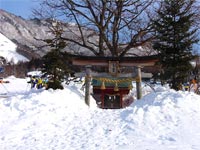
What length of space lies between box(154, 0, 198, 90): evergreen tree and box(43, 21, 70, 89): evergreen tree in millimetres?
4236

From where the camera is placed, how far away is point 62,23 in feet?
70.5

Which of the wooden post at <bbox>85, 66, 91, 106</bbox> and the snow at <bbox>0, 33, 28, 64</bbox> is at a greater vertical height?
the snow at <bbox>0, 33, 28, 64</bbox>

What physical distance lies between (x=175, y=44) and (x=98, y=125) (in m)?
6.21

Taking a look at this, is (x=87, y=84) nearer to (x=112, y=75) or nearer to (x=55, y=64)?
(x=112, y=75)

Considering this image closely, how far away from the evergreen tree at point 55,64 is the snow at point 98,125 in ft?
6.75

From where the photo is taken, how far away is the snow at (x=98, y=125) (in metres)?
6.03

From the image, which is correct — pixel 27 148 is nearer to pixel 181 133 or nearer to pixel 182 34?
pixel 181 133

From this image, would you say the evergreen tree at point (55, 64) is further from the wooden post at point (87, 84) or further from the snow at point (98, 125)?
the snow at point (98, 125)

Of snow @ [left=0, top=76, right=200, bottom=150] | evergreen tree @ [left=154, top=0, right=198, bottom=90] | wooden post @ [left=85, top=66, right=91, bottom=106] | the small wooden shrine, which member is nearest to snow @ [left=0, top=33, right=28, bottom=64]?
the small wooden shrine

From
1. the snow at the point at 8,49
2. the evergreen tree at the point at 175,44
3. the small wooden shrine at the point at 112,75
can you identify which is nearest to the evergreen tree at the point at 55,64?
the small wooden shrine at the point at 112,75

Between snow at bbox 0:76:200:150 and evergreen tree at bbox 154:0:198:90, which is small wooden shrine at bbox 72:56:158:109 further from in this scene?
snow at bbox 0:76:200:150

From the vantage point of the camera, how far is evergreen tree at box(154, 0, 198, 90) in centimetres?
1216

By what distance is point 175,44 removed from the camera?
40.4 feet

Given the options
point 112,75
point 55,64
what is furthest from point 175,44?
point 55,64
